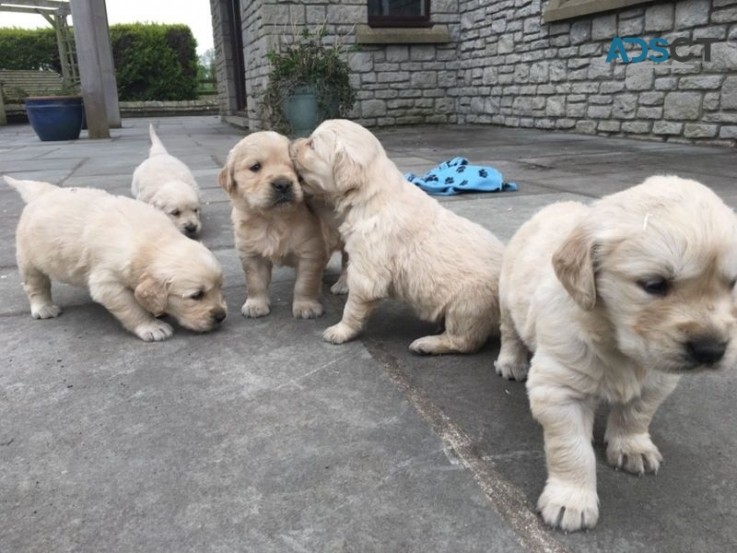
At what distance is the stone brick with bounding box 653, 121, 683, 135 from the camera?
9.07m

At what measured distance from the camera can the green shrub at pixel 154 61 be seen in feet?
83.7

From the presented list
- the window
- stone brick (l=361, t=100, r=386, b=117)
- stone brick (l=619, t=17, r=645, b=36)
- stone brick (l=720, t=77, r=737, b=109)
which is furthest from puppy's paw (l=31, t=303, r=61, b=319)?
the window

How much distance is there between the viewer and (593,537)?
61.1 inches

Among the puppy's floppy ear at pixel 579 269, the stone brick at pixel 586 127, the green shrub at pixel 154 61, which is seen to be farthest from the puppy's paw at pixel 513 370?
the green shrub at pixel 154 61

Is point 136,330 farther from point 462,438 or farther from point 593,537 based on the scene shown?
point 593,537

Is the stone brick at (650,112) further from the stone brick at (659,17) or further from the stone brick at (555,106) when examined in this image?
the stone brick at (555,106)

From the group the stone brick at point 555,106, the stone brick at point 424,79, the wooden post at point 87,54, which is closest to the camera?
the stone brick at point 555,106

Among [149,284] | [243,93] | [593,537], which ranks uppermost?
[243,93]

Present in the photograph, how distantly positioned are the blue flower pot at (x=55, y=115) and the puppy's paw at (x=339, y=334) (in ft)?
43.6

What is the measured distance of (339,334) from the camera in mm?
2867

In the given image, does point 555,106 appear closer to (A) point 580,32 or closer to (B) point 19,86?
(A) point 580,32

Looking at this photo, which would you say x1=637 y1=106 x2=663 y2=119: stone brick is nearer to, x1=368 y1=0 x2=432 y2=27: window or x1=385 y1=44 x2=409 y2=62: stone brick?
x1=385 y1=44 x2=409 y2=62: stone brick

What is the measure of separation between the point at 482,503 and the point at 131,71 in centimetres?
2841

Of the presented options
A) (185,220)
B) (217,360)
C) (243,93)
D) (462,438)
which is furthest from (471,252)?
(243,93)
